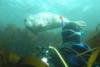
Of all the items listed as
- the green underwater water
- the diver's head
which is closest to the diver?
the diver's head

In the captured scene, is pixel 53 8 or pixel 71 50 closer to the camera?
pixel 71 50

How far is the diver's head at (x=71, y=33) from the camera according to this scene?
3270 mm

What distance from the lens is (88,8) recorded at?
26438mm

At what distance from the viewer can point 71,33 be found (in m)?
3.34

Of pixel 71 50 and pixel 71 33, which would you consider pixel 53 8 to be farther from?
pixel 71 50

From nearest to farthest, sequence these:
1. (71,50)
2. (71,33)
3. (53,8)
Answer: (71,50) < (71,33) < (53,8)

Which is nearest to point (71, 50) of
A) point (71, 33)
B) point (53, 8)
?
point (71, 33)

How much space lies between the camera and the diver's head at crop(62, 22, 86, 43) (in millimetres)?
3270

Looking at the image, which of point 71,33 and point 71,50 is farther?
point 71,33

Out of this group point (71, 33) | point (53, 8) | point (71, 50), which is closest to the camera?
point (71, 50)

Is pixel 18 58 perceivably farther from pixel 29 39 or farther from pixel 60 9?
pixel 60 9

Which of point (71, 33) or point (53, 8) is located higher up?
point (71, 33)

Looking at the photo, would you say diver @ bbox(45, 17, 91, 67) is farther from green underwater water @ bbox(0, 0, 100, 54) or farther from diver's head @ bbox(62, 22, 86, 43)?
green underwater water @ bbox(0, 0, 100, 54)

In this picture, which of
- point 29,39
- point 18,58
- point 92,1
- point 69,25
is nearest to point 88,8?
point 92,1
